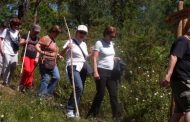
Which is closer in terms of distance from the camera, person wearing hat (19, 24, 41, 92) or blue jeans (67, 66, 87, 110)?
blue jeans (67, 66, 87, 110)

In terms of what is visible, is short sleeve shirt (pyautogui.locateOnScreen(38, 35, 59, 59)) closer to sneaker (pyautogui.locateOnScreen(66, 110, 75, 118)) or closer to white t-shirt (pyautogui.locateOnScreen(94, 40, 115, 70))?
white t-shirt (pyautogui.locateOnScreen(94, 40, 115, 70))

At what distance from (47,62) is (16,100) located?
1.35 metres

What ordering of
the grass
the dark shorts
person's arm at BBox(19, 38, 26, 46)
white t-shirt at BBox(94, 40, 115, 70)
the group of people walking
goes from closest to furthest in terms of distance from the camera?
the dark shorts → the grass → the group of people walking → white t-shirt at BBox(94, 40, 115, 70) → person's arm at BBox(19, 38, 26, 46)

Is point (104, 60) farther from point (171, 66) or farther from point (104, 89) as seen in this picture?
point (171, 66)

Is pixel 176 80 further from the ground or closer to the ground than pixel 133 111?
further from the ground

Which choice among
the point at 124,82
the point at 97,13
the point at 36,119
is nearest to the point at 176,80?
the point at 36,119

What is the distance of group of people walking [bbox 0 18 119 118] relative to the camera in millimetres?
9062

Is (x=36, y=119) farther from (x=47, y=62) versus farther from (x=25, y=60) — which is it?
(x=25, y=60)

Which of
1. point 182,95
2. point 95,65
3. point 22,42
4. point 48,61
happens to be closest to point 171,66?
point 182,95

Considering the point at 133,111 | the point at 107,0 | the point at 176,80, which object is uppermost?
the point at 107,0

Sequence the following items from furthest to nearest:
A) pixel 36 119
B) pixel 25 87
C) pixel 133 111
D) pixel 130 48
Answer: pixel 130 48, pixel 25 87, pixel 133 111, pixel 36 119

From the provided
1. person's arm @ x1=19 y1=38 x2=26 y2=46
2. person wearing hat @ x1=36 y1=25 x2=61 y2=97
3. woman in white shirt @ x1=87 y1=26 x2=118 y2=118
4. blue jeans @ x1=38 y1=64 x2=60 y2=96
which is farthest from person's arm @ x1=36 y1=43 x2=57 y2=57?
woman in white shirt @ x1=87 y1=26 x2=118 y2=118

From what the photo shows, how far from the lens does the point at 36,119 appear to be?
7.73 meters

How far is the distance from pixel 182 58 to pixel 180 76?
0.74 feet
